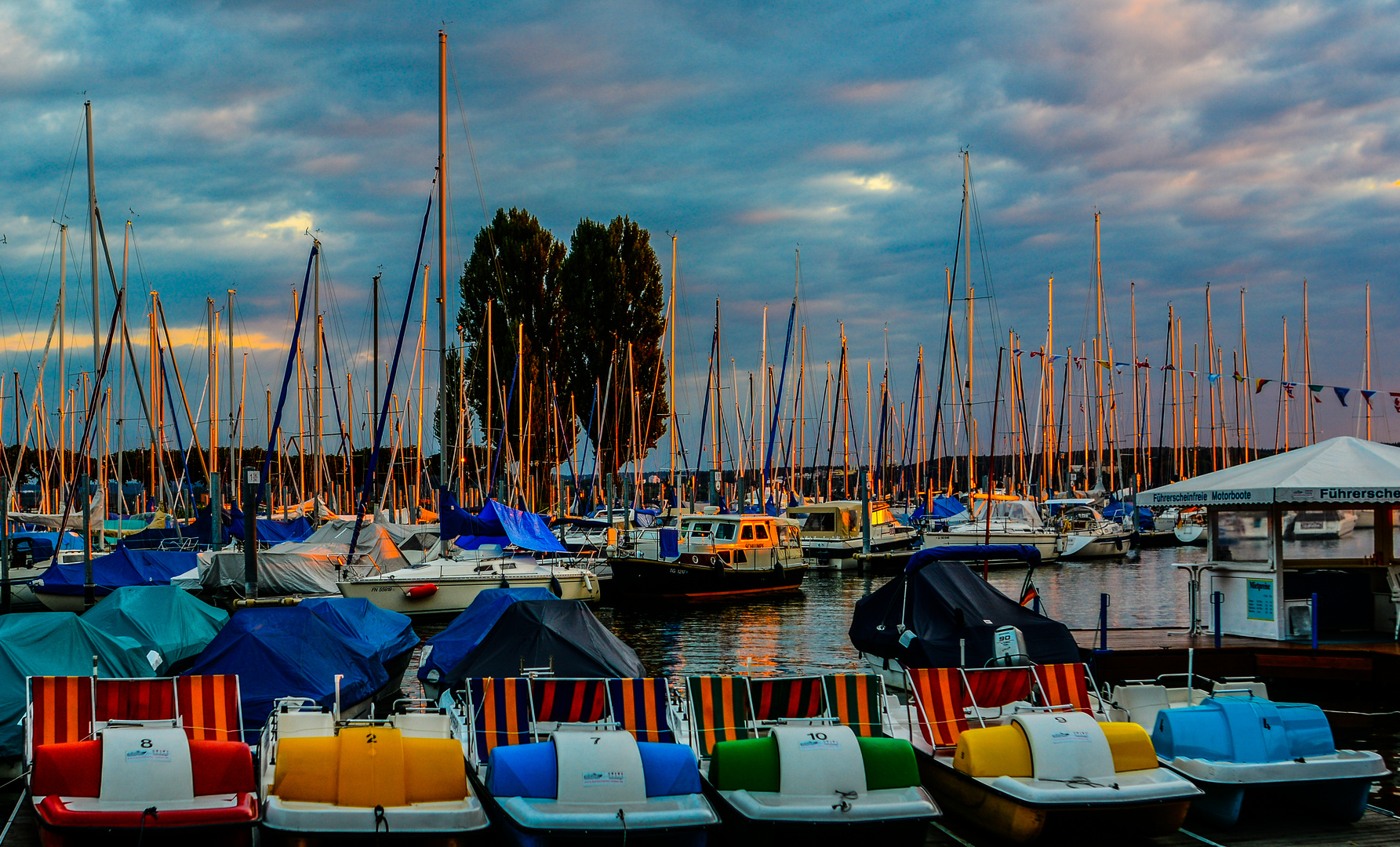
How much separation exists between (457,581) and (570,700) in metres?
20.4

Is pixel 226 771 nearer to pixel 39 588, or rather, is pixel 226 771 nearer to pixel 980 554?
pixel 980 554

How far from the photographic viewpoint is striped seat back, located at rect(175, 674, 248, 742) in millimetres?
11742

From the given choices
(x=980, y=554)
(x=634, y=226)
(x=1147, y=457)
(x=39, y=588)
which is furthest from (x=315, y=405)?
(x=1147, y=457)

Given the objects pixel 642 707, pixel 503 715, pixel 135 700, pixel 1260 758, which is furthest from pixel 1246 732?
pixel 135 700

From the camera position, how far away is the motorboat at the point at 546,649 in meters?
14.8

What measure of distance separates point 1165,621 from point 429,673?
2167cm

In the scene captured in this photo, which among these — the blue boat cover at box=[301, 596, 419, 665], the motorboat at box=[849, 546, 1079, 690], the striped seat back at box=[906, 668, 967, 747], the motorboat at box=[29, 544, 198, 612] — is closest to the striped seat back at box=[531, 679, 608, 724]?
the striped seat back at box=[906, 668, 967, 747]

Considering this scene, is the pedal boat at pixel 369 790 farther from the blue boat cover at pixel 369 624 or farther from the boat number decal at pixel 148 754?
the blue boat cover at pixel 369 624

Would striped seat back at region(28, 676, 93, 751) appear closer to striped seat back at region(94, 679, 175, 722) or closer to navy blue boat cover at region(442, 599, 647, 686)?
striped seat back at region(94, 679, 175, 722)

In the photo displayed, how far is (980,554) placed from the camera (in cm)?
2225

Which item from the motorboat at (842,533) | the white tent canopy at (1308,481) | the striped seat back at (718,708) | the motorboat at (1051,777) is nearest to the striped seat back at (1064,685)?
A: the motorboat at (1051,777)

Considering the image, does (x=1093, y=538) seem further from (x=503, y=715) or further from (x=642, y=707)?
(x=503, y=715)

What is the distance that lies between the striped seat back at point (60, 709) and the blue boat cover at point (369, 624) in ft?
18.2

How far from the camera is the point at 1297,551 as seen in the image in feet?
61.5
